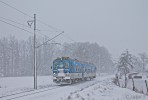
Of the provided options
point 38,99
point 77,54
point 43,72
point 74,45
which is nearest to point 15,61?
point 43,72

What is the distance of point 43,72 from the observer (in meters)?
92.7

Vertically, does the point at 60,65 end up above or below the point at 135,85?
above

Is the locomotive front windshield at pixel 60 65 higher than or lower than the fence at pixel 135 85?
higher

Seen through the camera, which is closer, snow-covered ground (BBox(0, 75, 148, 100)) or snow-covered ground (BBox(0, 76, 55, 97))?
snow-covered ground (BBox(0, 75, 148, 100))

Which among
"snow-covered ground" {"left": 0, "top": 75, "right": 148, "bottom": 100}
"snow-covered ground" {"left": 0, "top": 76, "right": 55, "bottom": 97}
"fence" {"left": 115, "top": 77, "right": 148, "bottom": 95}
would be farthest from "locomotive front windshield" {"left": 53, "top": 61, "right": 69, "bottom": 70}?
"fence" {"left": 115, "top": 77, "right": 148, "bottom": 95}

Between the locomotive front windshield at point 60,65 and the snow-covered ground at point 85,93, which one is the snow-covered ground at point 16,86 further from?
the locomotive front windshield at point 60,65

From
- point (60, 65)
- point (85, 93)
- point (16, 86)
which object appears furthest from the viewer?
point (60, 65)

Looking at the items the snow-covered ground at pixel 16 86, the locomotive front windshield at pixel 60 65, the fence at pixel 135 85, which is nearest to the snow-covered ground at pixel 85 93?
the snow-covered ground at pixel 16 86

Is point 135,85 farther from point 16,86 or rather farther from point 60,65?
point 16,86

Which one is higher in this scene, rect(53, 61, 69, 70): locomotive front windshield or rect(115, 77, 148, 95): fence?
rect(53, 61, 69, 70): locomotive front windshield

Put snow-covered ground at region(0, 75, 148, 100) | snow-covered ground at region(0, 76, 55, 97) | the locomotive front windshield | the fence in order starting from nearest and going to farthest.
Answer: snow-covered ground at region(0, 75, 148, 100) → snow-covered ground at region(0, 76, 55, 97) → the fence → the locomotive front windshield

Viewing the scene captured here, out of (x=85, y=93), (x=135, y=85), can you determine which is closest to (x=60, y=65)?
(x=135, y=85)

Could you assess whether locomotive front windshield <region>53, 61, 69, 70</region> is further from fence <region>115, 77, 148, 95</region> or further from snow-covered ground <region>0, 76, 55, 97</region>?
fence <region>115, 77, 148, 95</region>

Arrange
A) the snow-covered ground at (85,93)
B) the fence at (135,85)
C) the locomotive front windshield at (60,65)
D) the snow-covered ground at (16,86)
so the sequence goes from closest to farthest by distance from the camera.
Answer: the snow-covered ground at (85,93)
the snow-covered ground at (16,86)
the fence at (135,85)
the locomotive front windshield at (60,65)
